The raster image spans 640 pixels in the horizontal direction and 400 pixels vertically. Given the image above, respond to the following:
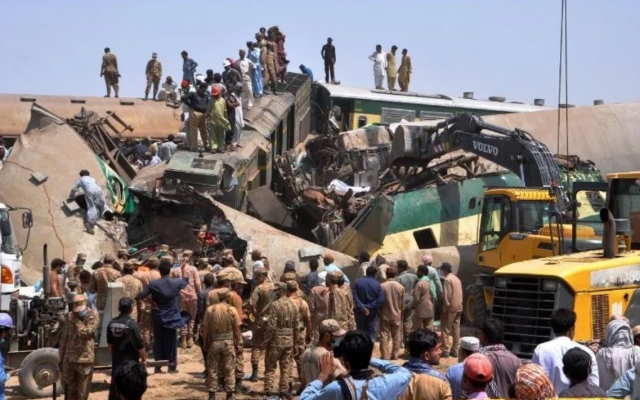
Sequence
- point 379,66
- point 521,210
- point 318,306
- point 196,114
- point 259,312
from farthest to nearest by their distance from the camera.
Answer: point 379,66, point 196,114, point 521,210, point 318,306, point 259,312

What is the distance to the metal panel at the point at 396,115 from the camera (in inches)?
1442

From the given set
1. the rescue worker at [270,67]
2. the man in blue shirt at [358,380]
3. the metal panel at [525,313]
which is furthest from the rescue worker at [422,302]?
the rescue worker at [270,67]

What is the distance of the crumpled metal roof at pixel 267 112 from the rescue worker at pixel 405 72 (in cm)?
771

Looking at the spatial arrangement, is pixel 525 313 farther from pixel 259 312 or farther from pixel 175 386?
pixel 175 386

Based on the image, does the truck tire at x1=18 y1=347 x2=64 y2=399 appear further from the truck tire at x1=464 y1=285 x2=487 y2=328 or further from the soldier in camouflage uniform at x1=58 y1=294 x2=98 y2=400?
the truck tire at x1=464 y1=285 x2=487 y2=328

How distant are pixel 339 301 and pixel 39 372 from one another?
390 cm

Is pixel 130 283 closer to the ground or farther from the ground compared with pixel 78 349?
farther from the ground

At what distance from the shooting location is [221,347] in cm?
1523

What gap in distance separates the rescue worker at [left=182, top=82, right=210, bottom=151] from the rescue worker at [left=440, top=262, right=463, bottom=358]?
754cm

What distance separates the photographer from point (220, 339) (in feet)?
49.9

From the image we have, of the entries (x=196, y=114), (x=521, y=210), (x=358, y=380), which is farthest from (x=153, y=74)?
(x=358, y=380)

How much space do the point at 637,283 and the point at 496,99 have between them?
28.0 m

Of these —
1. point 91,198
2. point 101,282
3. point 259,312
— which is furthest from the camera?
point 91,198

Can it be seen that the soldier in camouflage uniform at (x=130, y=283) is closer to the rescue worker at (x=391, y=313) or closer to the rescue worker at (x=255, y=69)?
the rescue worker at (x=391, y=313)
